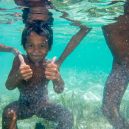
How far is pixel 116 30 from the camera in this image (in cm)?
1174

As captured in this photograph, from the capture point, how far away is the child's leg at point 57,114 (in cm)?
876

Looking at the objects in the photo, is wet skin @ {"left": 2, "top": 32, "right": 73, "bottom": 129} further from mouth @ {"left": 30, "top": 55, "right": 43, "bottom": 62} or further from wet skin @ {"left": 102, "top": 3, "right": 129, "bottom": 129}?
wet skin @ {"left": 102, "top": 3, "right": 129, "bottom": 129}

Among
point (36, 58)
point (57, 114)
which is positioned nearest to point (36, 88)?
point (36, 58)

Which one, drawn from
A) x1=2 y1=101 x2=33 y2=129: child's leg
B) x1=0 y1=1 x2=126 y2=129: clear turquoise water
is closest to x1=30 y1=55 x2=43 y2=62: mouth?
x1=2 y1=101 x2=33 y2=129: child's leg

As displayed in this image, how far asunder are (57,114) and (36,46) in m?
2.58

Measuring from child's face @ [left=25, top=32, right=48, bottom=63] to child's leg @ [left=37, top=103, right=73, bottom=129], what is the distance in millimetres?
1841

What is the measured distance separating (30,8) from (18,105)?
7174mm

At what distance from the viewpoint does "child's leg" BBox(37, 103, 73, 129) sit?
876cm

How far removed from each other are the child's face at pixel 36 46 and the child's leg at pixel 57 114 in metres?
1.84

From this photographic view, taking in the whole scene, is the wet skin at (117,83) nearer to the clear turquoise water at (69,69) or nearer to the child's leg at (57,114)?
the child's leg at (57,114)

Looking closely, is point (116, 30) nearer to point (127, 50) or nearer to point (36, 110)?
point (127, 50)

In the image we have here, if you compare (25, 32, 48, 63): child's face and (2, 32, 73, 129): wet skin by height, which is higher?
(25, 32, 48, 63): child's face

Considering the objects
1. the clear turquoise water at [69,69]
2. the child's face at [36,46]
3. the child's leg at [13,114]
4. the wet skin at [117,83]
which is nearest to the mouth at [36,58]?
the child's face at [36,46]

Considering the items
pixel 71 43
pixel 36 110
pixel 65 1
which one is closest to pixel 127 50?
pixel 71 43
